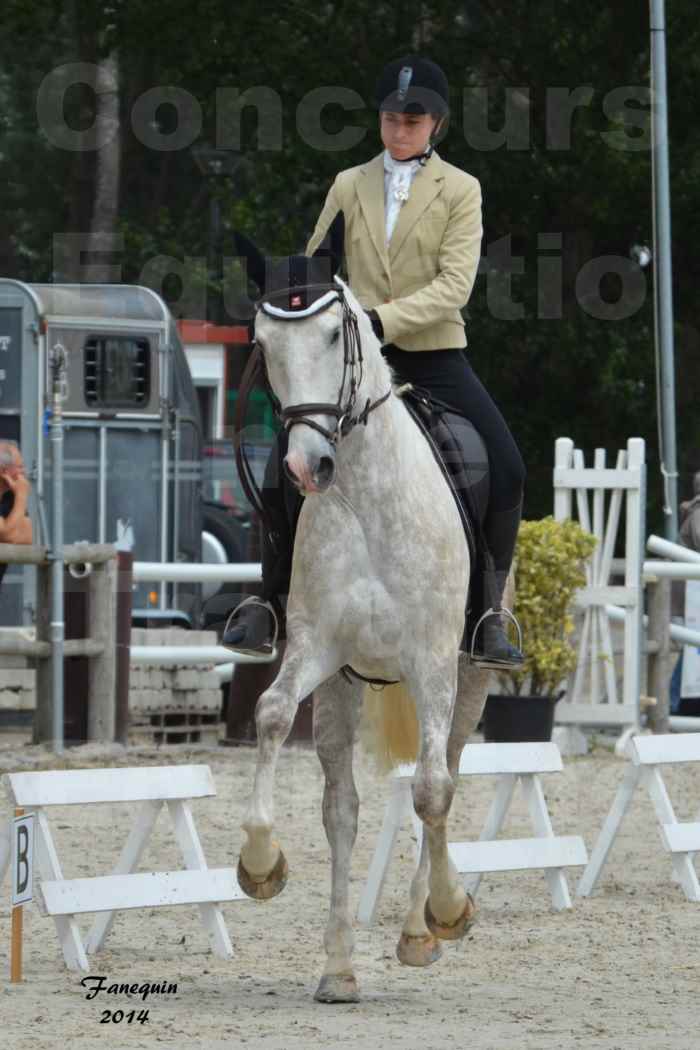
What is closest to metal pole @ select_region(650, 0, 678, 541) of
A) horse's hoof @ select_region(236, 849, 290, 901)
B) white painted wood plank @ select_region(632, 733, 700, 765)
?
white painted wood plank @ select_region(632, 733, 700, 765)

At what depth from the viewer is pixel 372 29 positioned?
71.0 ft

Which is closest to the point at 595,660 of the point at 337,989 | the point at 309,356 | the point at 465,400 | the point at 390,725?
the point at 390,725

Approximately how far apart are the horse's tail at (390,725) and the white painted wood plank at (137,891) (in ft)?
2.26

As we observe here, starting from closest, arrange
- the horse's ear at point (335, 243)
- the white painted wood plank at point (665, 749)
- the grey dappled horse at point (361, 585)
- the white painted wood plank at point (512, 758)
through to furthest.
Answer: the grey dappled horse at point (361, 585)
the horse's ear at point (335, 243)
the white painted wood plank at point (512, 758)
the white painted wood plank at point (665, 749)

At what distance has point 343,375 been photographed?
18.5 ft

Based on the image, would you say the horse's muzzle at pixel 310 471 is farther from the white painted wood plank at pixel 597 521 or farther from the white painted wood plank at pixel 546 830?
the white painted wood plank at pixel 597 521

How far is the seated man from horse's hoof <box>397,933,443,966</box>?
6889 mm

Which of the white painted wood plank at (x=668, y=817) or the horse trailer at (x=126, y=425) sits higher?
the horse trailer at (x=126, y=425)

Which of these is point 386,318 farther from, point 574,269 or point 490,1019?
point 574,269

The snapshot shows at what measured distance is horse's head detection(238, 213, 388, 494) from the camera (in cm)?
541

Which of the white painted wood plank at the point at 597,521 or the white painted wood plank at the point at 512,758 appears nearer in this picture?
the white painted wood plank at the point at 512,758

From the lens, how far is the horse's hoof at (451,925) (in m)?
6.29

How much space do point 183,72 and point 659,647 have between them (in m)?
10.8

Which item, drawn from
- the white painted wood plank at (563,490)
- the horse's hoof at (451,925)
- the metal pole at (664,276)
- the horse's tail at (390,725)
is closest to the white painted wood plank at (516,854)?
the horse's tail at (390,725)
